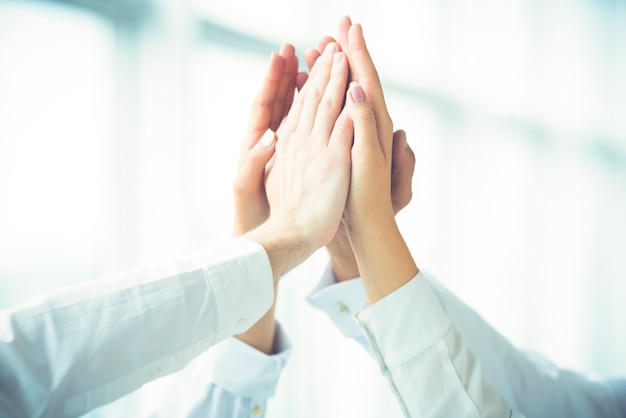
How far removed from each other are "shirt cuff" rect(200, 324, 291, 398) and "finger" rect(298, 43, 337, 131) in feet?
1.18

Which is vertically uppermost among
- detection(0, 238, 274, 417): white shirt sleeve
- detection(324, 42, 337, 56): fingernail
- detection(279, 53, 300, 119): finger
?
detection(324, 42, 337, 56): fingernail

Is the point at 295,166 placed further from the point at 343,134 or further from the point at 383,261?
the point at 383,261

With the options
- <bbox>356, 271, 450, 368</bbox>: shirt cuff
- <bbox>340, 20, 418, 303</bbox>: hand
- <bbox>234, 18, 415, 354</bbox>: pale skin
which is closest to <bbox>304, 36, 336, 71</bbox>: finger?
<bbox>234, 18, 415, 354</bbox>: pale skin

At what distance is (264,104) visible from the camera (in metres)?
0.82

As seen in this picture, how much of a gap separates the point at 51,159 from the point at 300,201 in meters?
0.60

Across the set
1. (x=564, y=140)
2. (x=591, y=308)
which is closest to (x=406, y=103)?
(x=564, y=140)

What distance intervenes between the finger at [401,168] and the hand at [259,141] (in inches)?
7.6

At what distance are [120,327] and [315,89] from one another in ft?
1.57

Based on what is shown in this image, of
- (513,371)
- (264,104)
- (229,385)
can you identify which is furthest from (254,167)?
(513,371)

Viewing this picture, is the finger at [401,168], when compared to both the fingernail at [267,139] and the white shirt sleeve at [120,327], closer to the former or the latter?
the fingernail at [267,139]

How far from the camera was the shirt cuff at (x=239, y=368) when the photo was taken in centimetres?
76

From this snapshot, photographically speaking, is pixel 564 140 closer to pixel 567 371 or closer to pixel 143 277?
pixel 567 371

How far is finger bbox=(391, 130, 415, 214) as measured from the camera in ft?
2.48

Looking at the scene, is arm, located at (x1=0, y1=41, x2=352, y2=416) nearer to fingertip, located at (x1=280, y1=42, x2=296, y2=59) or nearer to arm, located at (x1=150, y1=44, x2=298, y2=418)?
arm, located at (x1=150, y1=44, x2=298, y2=418)
